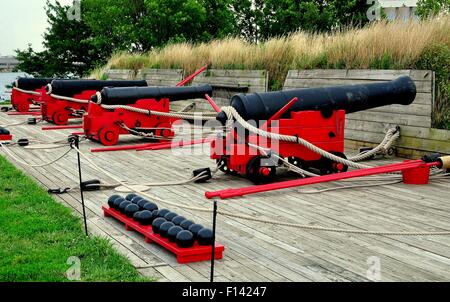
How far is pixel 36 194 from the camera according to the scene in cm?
513

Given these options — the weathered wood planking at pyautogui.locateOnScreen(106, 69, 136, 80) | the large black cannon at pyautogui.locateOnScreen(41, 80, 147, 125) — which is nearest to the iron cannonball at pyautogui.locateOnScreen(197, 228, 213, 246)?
the large black cannon at pyautogui.locateOnScreen(41, 80, 147, 125)

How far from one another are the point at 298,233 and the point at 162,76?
11029 mm

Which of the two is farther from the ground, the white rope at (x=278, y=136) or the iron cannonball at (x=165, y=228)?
the white rope at (x=278, y=136)

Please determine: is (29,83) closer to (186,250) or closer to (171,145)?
(171,145)

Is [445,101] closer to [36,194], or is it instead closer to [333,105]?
[333,105]

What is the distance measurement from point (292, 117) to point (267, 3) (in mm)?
20321

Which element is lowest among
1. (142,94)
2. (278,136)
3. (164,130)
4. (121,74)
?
(164,130)

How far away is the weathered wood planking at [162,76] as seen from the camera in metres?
14.1

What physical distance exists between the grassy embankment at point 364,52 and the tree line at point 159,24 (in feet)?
36.6

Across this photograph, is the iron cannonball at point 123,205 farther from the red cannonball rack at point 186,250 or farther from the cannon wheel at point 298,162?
the cannon wheel at point 298,162

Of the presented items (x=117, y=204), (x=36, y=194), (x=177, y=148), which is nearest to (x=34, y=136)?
(x=177, y=148)

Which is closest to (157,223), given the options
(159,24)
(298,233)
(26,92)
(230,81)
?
(298,233)

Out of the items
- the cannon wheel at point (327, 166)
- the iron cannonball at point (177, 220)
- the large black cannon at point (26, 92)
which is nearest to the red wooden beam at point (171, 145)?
the cannon wheel at point (327, 166)

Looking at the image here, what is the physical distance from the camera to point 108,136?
8.88m
